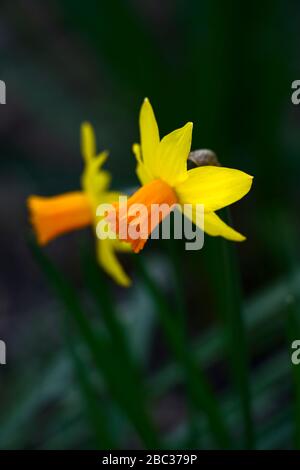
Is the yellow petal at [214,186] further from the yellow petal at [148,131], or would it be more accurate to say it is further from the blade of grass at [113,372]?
the blade of grass at [113,372]

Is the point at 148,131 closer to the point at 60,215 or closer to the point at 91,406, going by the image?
the point at 60,215

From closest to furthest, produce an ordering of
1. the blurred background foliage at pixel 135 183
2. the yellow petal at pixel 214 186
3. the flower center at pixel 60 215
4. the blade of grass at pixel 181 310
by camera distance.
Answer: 1. the yellow petal at pixel 214 186
2. the blade of grass at pixel 181 310
3. the flower center at pixel 60 215
4. the blurred background foliage at pixel 135 183

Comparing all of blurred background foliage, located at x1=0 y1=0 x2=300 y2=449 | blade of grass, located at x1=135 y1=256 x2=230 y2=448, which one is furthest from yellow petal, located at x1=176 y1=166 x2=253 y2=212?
blurred background foliage, located at x1=0 y1=0 x2=300 y2=449

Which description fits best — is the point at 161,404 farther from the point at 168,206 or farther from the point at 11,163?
the point at 168,206

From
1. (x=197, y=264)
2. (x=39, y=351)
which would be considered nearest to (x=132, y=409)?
(x=39, y=351)

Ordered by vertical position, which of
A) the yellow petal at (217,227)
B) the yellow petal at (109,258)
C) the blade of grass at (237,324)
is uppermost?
the yellow petal at (217,227)

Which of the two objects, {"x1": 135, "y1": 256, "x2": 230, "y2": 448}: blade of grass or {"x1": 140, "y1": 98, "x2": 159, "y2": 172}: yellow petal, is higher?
{"x1": 140, "y1": 98, "x2": 159, "y2": 172}: yellow petal

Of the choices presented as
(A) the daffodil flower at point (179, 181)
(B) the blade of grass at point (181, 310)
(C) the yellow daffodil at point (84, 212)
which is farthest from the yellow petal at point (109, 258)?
(A) the daffodil flower at point (179, 181)

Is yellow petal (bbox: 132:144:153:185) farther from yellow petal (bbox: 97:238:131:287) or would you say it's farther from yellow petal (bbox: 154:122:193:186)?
yellow petal (bbox: 97:238:131:287)
